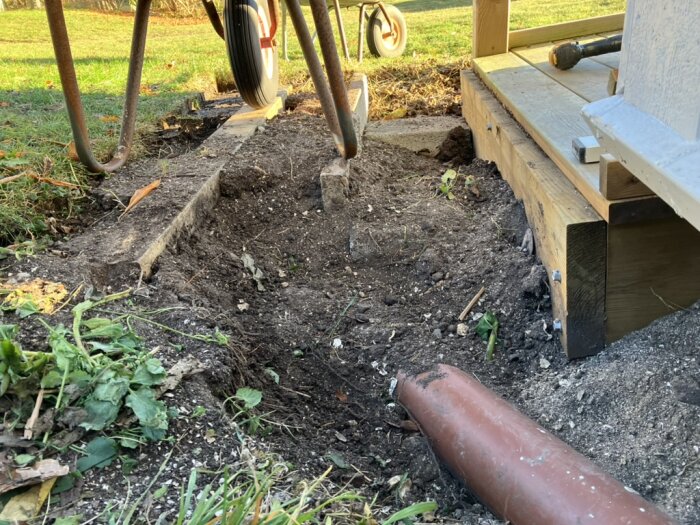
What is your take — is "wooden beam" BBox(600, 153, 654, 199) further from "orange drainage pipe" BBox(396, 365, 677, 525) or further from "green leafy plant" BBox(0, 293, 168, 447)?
"green leafy plant" BBox(0, 293, 168, 447)

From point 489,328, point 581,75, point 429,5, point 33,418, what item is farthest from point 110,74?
point 429,5

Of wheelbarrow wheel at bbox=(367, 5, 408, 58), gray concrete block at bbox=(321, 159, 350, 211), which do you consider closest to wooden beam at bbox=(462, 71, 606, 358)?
gray concrete block at bbox=(321, 159, 350, 211)

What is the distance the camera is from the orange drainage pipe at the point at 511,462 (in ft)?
4.09

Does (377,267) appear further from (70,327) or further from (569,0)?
(569,0)

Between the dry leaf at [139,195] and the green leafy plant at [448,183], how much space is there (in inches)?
48.1

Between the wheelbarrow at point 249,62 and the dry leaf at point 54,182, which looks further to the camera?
the dry leaf at point 54,182

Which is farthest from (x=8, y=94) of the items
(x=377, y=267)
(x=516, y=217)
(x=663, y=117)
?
(x=663, y=117)

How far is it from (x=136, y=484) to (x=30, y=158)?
7.12 ft

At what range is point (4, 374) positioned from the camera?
4.75 feet

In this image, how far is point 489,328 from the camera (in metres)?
2.05

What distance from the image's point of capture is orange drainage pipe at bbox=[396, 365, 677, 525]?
1.25 m

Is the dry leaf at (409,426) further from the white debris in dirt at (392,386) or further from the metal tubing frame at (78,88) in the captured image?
the metal tubing frame at (78,88)

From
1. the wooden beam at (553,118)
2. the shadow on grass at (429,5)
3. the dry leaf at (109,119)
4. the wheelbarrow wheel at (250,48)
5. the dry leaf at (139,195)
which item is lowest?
the shadow on grass at (429,5)

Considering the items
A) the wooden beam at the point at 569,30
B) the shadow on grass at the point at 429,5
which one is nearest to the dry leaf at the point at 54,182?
the wooden beam at the point at 569,30
